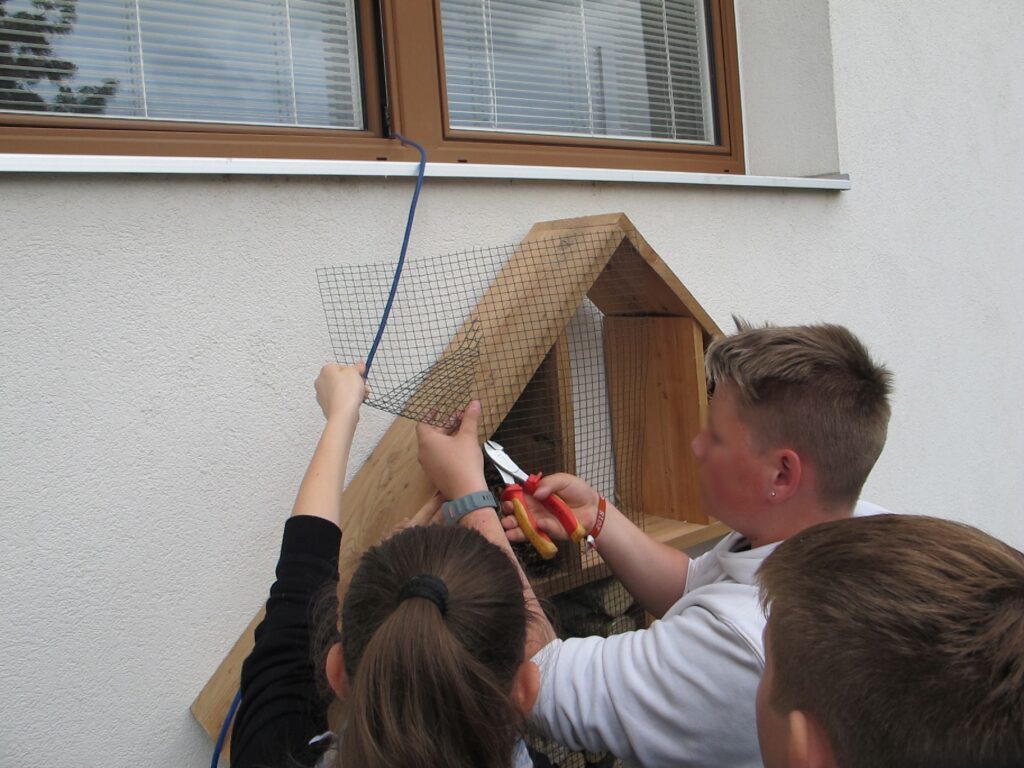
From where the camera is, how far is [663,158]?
2283 mm

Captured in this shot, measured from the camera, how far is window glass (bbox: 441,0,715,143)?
196 cm

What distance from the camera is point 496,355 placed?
150 centimetres

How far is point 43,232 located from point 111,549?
0.51m

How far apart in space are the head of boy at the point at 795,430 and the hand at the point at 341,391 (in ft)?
1.78

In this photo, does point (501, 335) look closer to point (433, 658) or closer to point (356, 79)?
point (356, 79)

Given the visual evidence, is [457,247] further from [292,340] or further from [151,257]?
[151,257]

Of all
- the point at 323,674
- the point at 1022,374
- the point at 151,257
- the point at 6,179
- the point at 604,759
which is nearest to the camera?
the point at 323,674

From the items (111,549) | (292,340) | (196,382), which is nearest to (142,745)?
(111,549)

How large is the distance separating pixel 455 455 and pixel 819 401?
539mm

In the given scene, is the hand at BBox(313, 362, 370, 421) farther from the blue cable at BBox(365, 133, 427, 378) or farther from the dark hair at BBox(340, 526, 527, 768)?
the dark hair at BBox(340, 526, 527, 768)

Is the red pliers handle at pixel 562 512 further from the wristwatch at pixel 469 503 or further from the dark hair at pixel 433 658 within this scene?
the dark hair at pixel 433 658

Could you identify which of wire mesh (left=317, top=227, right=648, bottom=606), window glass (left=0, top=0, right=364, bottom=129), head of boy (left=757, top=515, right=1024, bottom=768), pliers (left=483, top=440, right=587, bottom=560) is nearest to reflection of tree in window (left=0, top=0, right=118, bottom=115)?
window glass (left=0, top=0, right=364, bottom=129)

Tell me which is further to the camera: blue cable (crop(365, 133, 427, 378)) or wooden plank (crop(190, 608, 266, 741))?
blue cable (crop(365, 133, 427, 378))

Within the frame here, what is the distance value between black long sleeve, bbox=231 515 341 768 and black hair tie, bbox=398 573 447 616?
214mm
